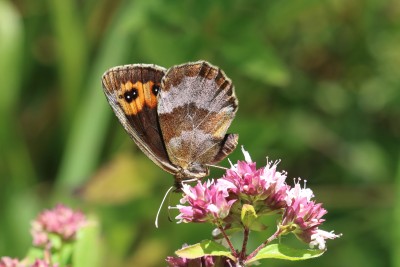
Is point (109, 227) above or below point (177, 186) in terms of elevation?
above

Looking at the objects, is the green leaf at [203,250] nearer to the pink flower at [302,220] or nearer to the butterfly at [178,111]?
the pink flower at [302,220]

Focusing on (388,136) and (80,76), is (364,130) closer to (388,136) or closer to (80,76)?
(388,136)

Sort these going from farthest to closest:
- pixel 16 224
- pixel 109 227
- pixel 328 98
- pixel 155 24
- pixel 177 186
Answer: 1. pixel 328 98
2. pixel 16 224
3. pixel 109 227
4. pixel 155 24
5. pixel 177 186

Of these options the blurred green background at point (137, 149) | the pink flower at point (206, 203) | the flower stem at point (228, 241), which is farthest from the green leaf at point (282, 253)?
the blurred green background at point (137, 149)

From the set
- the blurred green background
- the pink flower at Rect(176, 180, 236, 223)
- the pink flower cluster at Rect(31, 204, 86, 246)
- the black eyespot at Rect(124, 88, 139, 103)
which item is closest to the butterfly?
the black eyespot at Rect(124, 88, 139, 103)

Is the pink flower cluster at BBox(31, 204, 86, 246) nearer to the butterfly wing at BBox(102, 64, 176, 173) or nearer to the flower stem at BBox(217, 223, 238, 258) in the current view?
the butterfly wing at BBox(102, 64, 176, 173)

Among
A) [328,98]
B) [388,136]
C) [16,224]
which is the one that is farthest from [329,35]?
[16,224]
